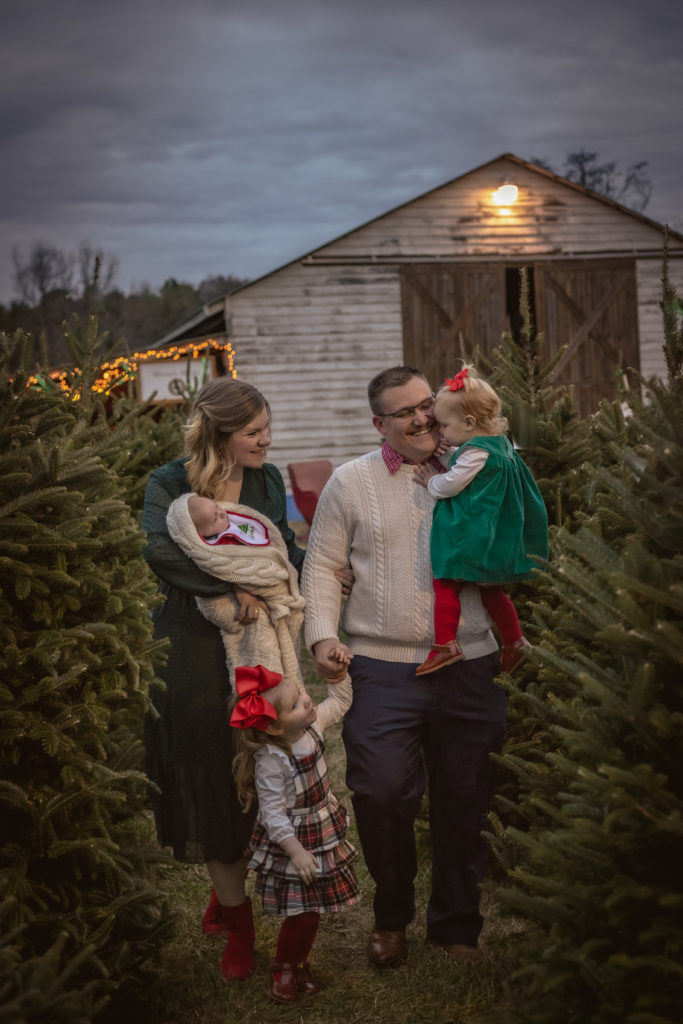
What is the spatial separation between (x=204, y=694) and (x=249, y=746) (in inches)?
11.6

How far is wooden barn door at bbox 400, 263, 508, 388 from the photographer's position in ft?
56.7

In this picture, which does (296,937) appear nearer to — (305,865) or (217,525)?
(305,865)

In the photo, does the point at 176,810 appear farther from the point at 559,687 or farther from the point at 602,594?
the point at 602,594

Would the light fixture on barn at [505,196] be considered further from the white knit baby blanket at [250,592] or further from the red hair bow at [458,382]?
the white knit baby blanket at [250,592]

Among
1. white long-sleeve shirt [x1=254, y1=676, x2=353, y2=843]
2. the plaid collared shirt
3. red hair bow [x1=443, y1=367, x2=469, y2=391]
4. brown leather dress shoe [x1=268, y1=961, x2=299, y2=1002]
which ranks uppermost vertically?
red hair bow [x1=443, y1=367, x2=469, y2=391]

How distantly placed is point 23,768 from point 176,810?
2.89 ft

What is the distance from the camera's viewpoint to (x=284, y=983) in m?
3.25

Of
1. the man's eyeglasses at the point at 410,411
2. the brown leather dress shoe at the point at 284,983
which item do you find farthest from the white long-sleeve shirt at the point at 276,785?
the man's eyeglasses at the point at 410,411

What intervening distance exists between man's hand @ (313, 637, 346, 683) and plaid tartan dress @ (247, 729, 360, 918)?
0.27 metres

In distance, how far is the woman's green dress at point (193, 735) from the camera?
10.9ft

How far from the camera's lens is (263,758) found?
3178 millimetres

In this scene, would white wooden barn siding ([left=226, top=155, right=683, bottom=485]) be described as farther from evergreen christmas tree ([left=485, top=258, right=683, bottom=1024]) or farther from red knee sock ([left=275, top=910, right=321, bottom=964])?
evergreen christmas tree ([left=485, top=258, right=683, bottom=1024])

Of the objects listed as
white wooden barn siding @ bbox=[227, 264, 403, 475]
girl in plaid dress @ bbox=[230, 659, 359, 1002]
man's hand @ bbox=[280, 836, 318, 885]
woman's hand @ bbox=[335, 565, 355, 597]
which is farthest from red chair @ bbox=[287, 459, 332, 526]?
man's hand @ bbox=[280, 836, 318, 885]

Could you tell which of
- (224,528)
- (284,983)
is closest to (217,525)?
(224,528)
